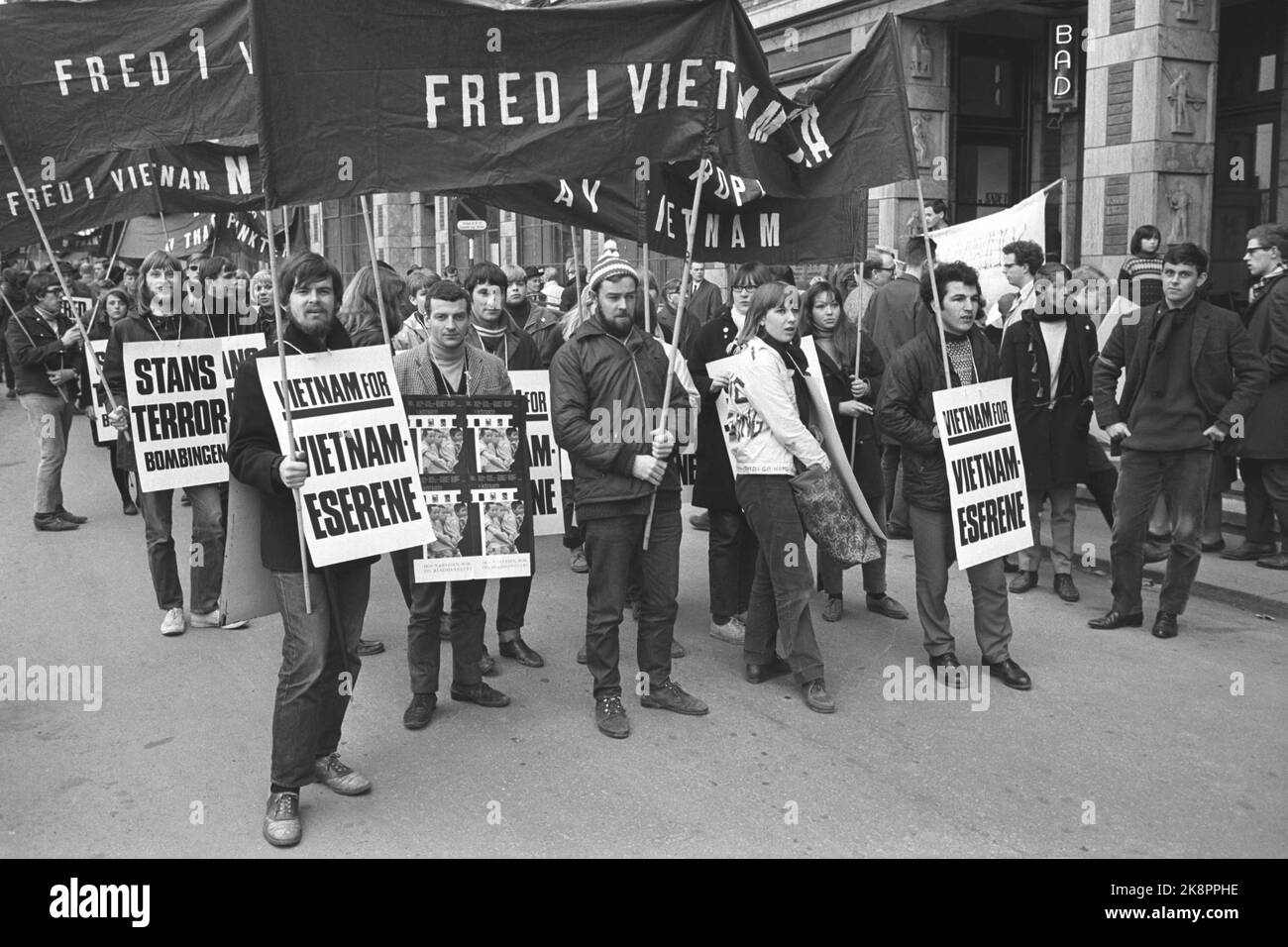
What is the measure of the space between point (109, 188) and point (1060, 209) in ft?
35.4

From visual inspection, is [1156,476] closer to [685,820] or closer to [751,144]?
[751,144]

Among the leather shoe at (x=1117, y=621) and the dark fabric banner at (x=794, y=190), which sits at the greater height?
the dark fabric banner at (x=794, y=190)

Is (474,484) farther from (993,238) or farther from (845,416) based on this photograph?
(993,238)

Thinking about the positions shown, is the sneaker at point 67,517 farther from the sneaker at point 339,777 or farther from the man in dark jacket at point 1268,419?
the man in dark jacket at point 1268,419

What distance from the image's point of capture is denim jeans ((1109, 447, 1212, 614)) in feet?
21.5

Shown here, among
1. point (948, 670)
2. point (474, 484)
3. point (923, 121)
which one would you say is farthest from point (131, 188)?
point (923, 121)

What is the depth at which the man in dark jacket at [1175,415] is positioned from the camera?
256 inches

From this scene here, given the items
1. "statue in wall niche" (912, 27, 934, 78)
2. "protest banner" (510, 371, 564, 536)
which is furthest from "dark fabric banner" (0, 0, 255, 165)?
"statue in wall niche" (912, 27, 934, 78)

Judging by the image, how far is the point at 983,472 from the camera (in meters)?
5.86

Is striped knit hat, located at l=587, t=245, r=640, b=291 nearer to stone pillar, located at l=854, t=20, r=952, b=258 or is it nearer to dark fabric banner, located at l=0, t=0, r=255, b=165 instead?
dark fabric banner, located at l=0, t=0, r=255, b=165

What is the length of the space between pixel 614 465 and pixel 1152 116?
8609 mm

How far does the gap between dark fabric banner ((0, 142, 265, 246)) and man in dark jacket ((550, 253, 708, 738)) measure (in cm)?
351

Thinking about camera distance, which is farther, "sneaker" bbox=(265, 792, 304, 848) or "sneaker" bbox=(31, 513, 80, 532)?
"sneaker" bbox=(31, 513, 80, 532)

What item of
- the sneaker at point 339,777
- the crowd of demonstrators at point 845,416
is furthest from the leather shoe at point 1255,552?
the sneaker at point 339,777
